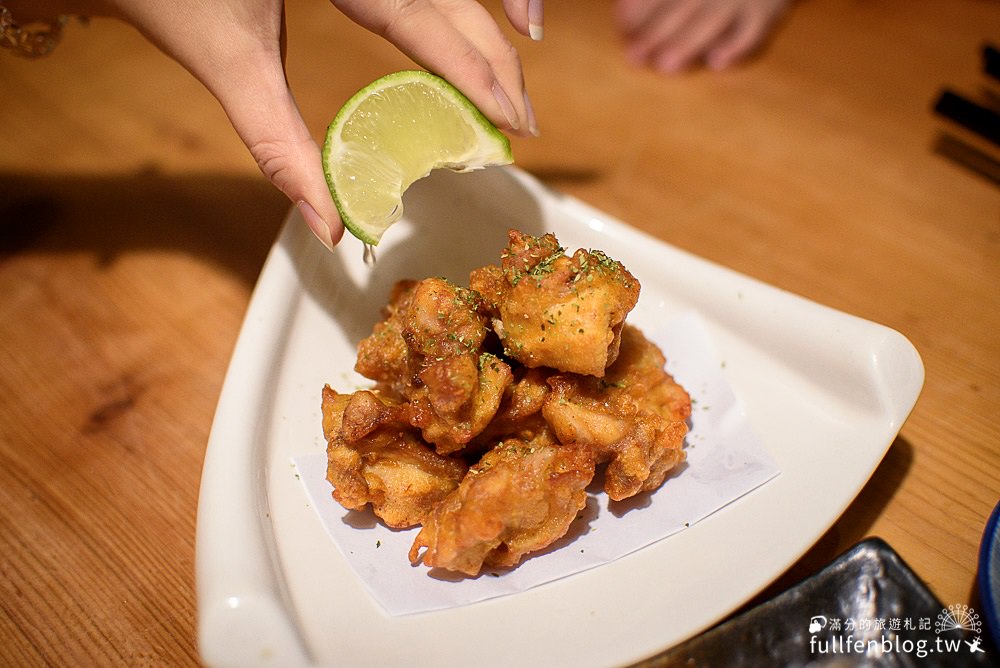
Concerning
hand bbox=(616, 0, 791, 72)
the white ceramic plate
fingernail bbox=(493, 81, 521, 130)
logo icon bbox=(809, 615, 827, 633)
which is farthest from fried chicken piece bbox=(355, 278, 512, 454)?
hand bbox=(616, 0, 791, 72)

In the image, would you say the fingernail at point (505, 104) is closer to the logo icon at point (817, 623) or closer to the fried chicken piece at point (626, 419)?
the fried chicken piece at point (626, 419)

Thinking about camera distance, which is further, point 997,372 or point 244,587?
point 997,372

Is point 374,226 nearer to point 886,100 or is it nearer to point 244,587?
point 244,587

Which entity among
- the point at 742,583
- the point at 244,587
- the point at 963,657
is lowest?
the point at 244,587

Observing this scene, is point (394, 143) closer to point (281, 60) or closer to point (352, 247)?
point (281, 60)

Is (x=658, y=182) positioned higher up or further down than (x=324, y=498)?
higher up

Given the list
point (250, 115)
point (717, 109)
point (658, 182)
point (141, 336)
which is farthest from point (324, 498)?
point (717, 109)
